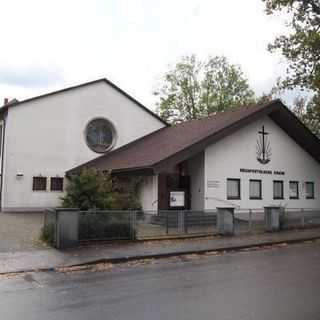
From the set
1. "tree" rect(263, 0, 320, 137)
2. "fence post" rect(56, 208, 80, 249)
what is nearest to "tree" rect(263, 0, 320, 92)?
"tree" rect(263, 0, 320, 137)

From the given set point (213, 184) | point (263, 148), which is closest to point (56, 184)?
point (213, 184)

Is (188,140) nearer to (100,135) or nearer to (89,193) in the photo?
(89,193)

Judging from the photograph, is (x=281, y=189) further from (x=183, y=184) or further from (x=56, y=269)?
(x=56, y=269)

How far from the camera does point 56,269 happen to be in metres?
11.6

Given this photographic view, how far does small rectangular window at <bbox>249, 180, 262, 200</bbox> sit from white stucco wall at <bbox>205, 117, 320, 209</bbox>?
26 centimetres

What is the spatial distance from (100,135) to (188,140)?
9.02 metres

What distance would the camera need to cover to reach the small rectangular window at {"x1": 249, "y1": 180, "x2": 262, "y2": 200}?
2616 centimetres

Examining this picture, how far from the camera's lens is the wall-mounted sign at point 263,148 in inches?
1051

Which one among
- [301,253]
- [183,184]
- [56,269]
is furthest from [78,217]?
[183,184]

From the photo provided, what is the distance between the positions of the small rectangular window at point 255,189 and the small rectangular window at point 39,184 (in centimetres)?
1270

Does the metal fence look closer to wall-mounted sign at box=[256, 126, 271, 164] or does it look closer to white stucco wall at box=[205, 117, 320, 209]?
white stucco wall at box=[205, 117, 320, 209]

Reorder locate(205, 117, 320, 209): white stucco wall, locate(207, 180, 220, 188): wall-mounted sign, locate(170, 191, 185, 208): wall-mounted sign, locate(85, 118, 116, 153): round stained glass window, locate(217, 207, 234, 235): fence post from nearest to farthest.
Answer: locate(217, 207, 234, 235): fence post
locate(170, 191, 185, 208): wall-mounted sign
locate(207, 180, 220, 188): wall-mounted sign
locate(205, 117, 320, 209): white stucco wall
locate(85, 118, 116, 153): round stained glass window

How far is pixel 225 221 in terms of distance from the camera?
731 inches

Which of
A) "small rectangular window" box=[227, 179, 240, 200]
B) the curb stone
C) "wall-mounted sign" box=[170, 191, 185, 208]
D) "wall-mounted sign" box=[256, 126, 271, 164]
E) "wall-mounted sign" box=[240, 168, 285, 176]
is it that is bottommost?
the curb stone
